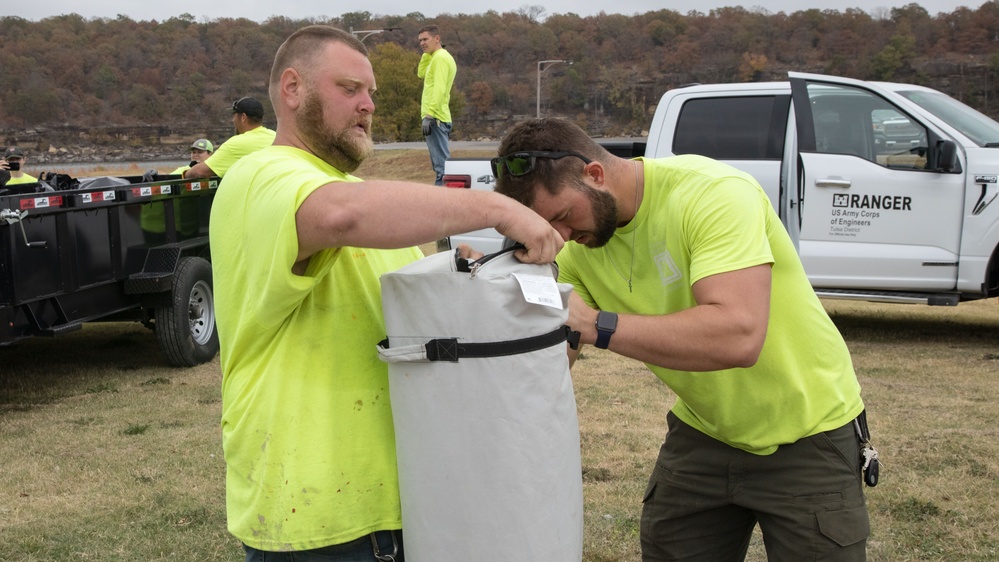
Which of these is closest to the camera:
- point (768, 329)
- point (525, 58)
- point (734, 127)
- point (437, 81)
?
point (768, 329)

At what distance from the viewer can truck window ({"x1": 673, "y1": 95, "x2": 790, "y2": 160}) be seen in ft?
25.5

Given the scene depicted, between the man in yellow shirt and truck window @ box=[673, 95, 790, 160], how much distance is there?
20.3 feet

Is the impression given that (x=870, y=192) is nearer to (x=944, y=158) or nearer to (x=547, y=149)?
(x=944, y=158)

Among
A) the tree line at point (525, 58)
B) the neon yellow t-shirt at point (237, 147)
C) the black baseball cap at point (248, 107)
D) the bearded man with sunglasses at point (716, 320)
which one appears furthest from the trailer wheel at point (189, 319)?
the tree line at point (525, 58)

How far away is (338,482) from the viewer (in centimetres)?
199

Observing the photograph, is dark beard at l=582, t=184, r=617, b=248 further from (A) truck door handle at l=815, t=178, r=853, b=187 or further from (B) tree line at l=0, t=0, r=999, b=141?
(B) tree line at l=0, t=0, r=999, b=141

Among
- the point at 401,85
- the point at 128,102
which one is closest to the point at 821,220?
the point at 401,85

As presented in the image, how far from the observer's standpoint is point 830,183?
24.5 ft

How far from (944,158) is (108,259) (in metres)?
6.13

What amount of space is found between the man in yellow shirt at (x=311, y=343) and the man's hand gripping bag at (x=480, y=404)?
0.10m

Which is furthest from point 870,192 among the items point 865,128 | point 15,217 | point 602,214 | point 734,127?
point 15,217

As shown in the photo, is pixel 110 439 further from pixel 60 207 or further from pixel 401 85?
pixel 401 85

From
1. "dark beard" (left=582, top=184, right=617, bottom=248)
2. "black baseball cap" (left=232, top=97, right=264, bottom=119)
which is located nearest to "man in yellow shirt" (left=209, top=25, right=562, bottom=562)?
"dark beard" (left=582, top=184, right=617, bottom=248)

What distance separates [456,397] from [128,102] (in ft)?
298
